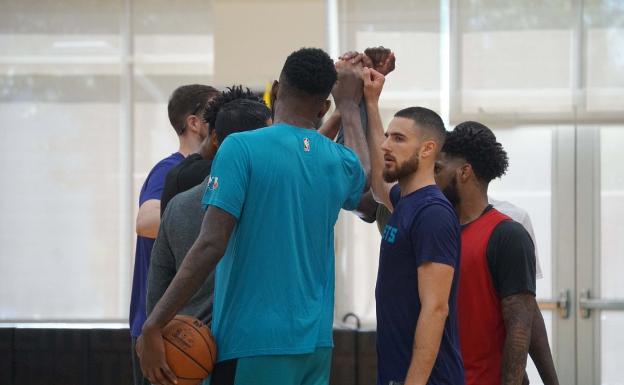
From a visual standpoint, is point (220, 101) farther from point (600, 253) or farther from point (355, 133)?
point (600, 253)

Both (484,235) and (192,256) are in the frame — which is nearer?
(192,256)

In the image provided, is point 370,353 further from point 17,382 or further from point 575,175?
point 17,382

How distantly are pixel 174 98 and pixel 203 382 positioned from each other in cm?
193

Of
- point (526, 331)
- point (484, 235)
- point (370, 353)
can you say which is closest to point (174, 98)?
point (484, 235)

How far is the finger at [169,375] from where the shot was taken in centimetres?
344

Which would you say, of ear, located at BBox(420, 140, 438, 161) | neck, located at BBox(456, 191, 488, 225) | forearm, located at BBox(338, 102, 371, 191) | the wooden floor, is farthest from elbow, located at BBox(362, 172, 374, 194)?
the wooden floor

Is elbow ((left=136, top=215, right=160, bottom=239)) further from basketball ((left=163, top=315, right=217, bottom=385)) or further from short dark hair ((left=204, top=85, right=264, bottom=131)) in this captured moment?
basketball ((left=163, top=315, right=217, bottom=385))

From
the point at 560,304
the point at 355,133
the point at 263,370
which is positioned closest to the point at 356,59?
the point at 355,133

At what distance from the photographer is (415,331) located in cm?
347

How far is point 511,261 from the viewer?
13.0 ft

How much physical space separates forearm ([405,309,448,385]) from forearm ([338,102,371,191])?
65 cm

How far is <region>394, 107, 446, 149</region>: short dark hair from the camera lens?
3773mm

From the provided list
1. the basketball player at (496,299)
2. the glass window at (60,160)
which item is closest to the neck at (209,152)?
the basketball player at (496,299)

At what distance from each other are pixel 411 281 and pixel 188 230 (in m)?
0.89
